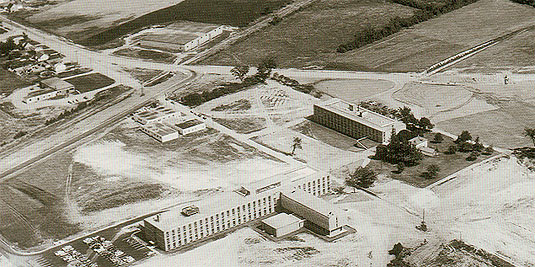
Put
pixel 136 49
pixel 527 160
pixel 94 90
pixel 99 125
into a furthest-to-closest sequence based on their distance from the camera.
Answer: pixel 136 49 → pixel 94 90 → pixel 99 125 → pixel 527 160

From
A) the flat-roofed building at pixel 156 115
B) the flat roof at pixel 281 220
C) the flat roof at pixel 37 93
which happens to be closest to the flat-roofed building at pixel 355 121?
the flat-roofed building at pixel 156 115

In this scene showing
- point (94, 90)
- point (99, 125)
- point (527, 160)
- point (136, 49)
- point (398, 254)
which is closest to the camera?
point (398, 254)

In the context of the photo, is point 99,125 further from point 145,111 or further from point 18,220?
point 18,220

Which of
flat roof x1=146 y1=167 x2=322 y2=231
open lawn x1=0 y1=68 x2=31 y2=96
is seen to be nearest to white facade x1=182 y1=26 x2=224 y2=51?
open lawn x1=0 y1=68 x2=31 y2=96

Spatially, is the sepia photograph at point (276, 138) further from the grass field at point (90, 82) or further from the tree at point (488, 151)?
the tree at point (488, 151)

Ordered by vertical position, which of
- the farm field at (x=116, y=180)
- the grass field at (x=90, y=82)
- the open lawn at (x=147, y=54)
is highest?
the open lawn at (x=147, y=54)

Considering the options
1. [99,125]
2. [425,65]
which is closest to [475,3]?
[425,65]
